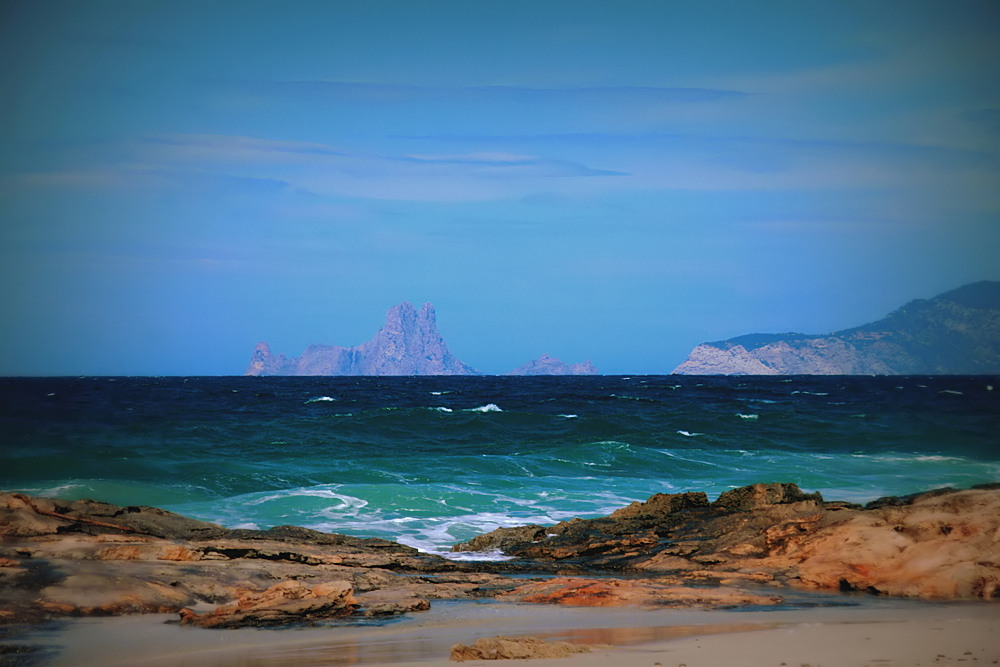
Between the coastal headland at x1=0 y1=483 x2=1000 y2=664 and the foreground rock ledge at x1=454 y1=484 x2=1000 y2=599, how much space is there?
0.02 m

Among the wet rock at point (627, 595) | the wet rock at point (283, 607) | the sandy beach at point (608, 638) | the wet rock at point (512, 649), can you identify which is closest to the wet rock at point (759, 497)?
the wet rock at point (627, 595)

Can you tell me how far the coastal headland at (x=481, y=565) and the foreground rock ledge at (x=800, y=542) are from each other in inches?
0.7

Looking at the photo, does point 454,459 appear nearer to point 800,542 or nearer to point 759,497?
point 759,497

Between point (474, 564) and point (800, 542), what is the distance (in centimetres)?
354

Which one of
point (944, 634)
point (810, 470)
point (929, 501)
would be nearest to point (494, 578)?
point (944, 634)

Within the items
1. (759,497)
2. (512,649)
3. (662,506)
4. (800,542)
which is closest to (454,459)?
(662,506)

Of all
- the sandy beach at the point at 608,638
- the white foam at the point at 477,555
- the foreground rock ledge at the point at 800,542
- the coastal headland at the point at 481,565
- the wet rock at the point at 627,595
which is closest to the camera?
the sandy beach at the point at 608,638

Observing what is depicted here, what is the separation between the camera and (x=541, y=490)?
1812 centimetres

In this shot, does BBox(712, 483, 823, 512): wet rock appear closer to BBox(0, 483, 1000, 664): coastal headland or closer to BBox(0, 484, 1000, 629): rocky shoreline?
BBox(0, 483, 1000, 664): coastal headland

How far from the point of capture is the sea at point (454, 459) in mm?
15680

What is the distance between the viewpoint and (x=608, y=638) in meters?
5.89

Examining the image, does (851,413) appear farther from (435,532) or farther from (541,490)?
(435,532)

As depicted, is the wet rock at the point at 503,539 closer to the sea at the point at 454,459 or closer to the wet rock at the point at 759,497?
the sea at the point at 454,459

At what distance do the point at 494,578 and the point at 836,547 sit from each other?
→ 347 cm
